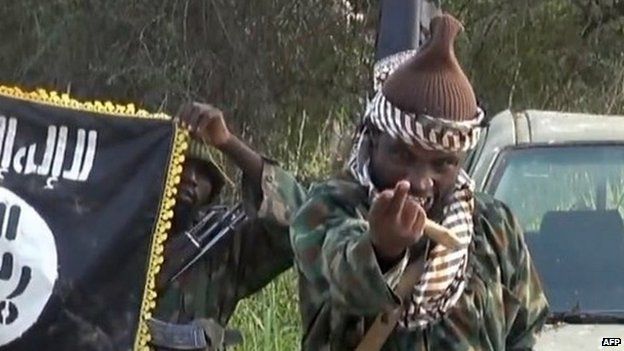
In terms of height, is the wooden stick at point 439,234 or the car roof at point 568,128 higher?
the wooden stick at point 439,234

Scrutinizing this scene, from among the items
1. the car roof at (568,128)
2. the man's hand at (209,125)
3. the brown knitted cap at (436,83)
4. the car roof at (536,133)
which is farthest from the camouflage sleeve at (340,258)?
the car roof at (568,128)

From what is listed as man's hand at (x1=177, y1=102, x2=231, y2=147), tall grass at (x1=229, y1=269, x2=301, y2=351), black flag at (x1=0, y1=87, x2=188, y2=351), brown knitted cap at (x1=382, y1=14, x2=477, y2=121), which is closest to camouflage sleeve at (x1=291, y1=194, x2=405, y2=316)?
brown knitted cap at (x1=382, y1=14, x2=477, y2=121)

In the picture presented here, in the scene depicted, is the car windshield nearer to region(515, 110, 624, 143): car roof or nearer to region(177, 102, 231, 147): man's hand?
region(515, 110, 624, 143): car roof

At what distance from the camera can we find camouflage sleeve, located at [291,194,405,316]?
2744 mm

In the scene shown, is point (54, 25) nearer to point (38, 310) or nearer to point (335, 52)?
point (335, 52)

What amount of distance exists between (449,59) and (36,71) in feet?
20.5

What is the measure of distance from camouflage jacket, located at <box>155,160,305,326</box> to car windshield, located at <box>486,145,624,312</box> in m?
1.10

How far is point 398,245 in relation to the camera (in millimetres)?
2697

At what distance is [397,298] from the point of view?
284 cm

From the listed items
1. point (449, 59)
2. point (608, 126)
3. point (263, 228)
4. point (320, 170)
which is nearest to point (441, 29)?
point (449, 59)

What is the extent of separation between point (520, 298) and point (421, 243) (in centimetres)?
30

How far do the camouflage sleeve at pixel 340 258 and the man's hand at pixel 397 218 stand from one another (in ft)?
0.19

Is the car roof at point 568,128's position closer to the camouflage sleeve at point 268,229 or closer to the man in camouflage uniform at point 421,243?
the camouflage sleeve at point 268,229

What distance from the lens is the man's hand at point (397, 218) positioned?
262cm
